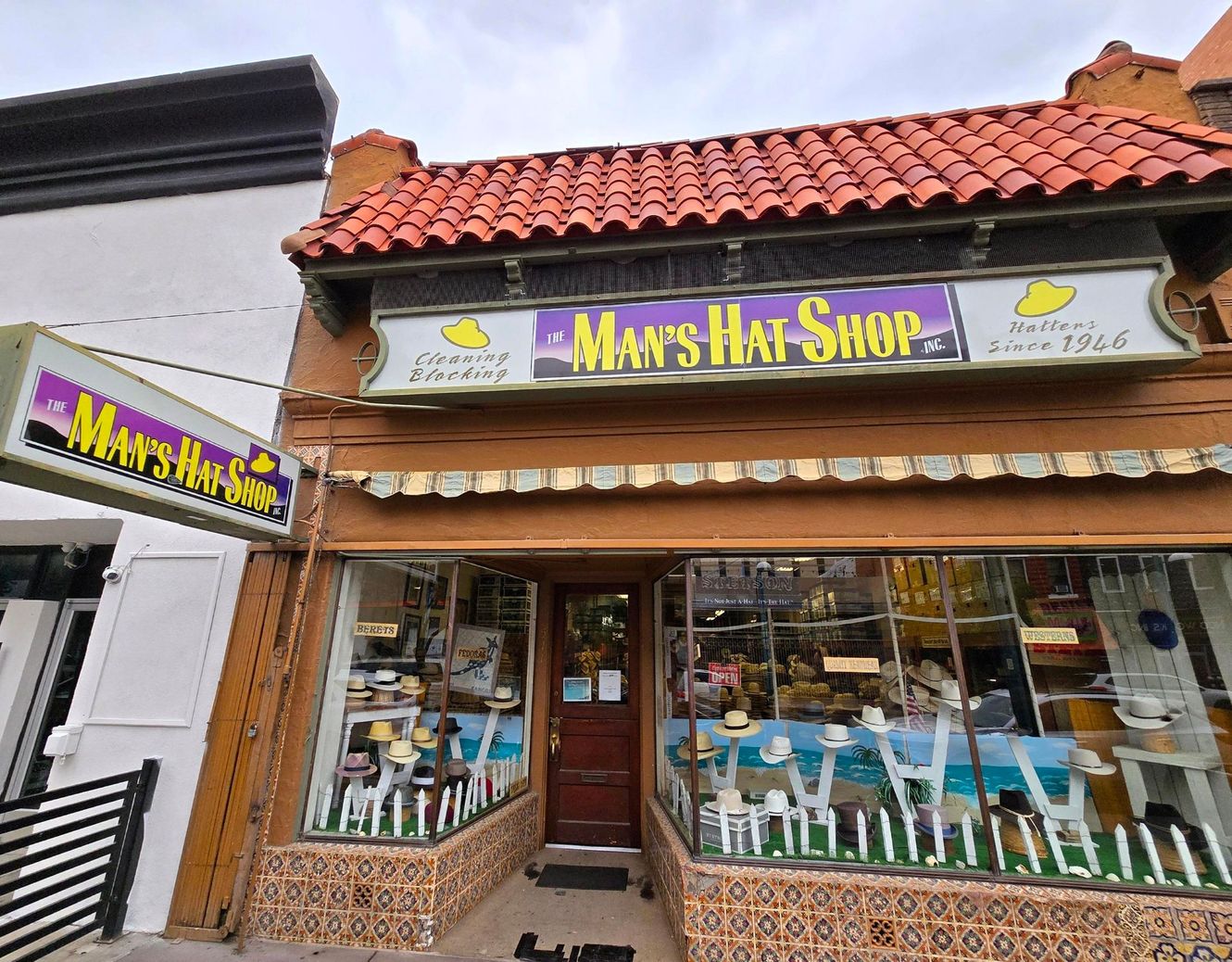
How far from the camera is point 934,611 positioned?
4.13 metres


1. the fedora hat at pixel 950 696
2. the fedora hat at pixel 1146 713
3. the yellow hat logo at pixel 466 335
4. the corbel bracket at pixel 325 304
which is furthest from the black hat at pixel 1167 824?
the corbel bracket at pixel 325 304

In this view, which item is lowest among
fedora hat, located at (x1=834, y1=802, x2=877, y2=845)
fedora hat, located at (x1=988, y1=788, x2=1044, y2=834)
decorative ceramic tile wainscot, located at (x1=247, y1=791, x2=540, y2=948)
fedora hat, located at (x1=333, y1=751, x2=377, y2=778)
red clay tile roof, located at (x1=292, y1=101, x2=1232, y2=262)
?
decorative ceramic tile wainscot, located at (x1=247, y1=791, x2=540, y2=948)

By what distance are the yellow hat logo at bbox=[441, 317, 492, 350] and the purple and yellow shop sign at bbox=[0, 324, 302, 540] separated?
1.68m

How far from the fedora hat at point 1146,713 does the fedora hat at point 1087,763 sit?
37 cm

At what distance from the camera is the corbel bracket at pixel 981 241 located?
4062 mm

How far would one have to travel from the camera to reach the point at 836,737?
4410 millimetres

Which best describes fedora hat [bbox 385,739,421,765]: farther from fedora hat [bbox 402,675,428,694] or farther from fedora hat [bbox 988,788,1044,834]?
fedora hat [bbox 988,788,1044,834]

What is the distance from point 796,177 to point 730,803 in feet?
17.5

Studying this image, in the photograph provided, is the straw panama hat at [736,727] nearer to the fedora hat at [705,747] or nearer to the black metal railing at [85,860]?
the fedora hat at [705,747]

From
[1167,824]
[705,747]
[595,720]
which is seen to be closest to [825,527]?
[705,747]

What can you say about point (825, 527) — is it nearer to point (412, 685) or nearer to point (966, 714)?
point (966, 714)

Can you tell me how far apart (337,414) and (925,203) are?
17.3 feet

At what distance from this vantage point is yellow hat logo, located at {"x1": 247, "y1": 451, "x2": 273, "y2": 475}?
3.87 m


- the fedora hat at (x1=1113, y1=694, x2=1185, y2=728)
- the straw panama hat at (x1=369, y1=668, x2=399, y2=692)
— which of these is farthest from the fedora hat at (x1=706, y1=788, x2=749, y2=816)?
the fedora hat at (x1=1113, y1=694, x2=1185, y2=728)
